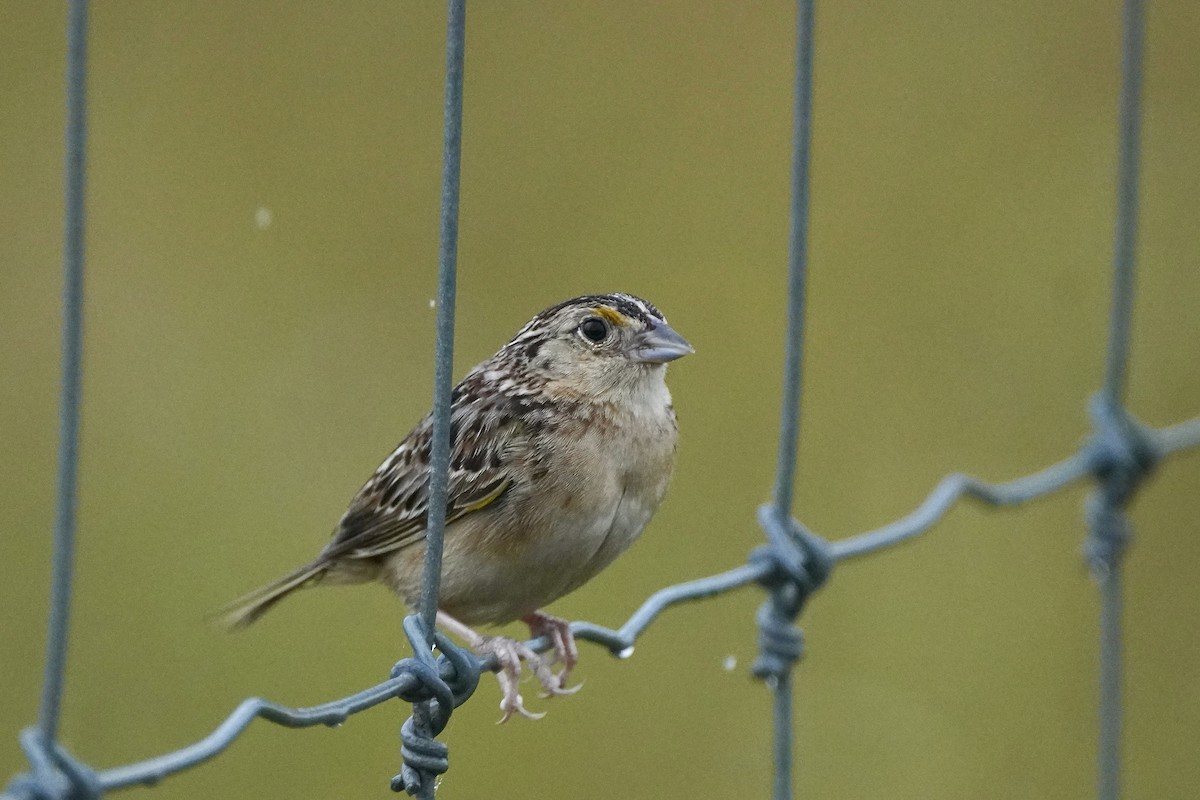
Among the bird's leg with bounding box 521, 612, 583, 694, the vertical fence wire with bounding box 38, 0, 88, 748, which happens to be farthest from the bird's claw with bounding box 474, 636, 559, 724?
the vertical fence wire with bounding box 38, 0, 88, 748

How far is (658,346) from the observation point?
365cm

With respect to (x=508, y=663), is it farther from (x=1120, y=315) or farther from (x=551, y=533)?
(x=1120, y=315)

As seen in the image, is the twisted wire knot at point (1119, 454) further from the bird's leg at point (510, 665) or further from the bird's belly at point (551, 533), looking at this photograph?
the bird's leg at point (510, 665)

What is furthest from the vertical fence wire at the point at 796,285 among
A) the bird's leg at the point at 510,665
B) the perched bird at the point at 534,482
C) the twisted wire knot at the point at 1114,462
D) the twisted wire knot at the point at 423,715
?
the twisted wire knot at the point at 1114,462

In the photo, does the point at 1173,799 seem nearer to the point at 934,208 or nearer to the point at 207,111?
the point at 934,208

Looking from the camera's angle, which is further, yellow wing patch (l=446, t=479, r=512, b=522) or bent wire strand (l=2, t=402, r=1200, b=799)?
yellow wing patch (l=446, t=479, r=512, b=522)

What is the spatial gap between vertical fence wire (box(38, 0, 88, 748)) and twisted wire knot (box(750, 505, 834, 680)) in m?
1.42

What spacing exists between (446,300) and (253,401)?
4077 mm

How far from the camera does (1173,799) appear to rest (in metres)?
6.05

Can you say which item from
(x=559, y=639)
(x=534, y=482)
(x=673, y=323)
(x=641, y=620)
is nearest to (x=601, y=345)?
(x=534, y=482)

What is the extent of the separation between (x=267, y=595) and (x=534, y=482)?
0.67m

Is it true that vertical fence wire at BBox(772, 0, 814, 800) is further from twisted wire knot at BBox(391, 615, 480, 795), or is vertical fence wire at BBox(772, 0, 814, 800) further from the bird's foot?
twisted wire knot at BBox(391, 615, 480, 795)

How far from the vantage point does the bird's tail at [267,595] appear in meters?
3.75

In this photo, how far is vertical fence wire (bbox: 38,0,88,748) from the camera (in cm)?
186
